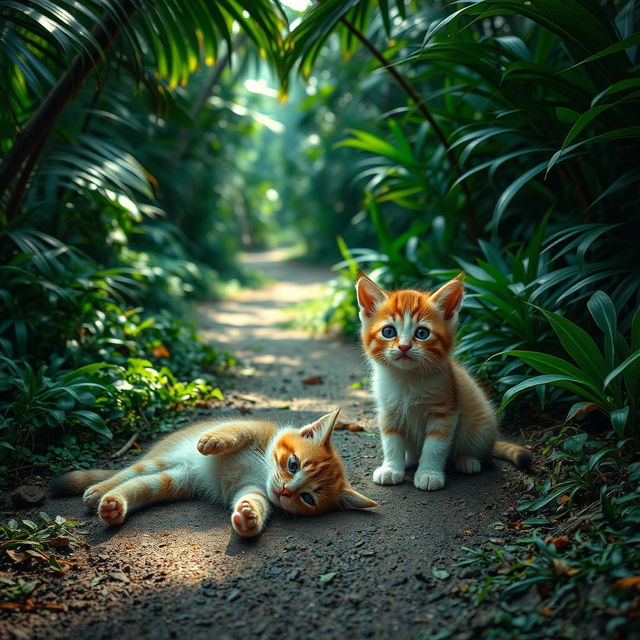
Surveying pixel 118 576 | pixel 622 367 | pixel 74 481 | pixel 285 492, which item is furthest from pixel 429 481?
pixel 74 481

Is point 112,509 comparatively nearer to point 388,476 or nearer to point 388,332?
point 388,476

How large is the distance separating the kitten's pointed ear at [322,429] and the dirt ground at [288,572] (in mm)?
348

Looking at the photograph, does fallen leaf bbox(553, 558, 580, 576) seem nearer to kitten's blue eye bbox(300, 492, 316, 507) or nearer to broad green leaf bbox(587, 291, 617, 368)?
broad green leaf bbox(587, 291, 617, 368)

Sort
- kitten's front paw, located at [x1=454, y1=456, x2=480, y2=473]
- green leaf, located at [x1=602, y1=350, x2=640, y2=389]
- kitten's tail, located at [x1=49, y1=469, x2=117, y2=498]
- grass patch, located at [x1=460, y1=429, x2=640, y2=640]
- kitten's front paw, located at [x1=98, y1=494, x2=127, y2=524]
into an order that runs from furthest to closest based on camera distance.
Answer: kitten's front paw, located at [x1=454, y1=456, x2=480, y2=473], kitten's tail, located at [x1=49, y1=469, x2=117, y2=498], kitten's front paw, located at [x1=98, y1=494, x2=127, y2=524], green leaf, located at [x1=602, y1=350, x2=640, y2=389], grass patch, located at [x1=460, y1=429, x2=640, y2=640]

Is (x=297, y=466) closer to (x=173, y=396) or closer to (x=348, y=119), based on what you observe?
(x=173, y=396)

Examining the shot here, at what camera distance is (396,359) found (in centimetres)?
249

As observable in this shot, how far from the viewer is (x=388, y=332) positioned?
256 cm

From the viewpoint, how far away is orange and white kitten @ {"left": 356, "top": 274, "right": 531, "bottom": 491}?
2.52 meters

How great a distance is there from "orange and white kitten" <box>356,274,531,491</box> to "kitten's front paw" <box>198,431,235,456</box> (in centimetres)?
79

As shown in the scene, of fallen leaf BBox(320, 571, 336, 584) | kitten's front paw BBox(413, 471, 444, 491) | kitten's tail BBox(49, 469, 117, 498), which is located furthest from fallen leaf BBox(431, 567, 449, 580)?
kitten's tail BBox(49, 469, 117, 498)

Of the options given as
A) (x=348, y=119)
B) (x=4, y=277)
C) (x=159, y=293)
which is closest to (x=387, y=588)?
(x=4, y=277)

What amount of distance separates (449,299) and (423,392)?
46 centimetres

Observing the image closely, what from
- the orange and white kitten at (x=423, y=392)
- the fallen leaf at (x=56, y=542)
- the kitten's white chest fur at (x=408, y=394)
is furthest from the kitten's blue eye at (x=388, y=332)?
the fallen leaf at (x=56, y=542)

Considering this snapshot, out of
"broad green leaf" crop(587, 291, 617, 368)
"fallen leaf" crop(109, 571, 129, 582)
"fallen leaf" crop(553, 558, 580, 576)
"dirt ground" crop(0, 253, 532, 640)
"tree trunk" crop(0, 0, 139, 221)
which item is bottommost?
"fallen leaf" crop(109, 571, 129, 582)
